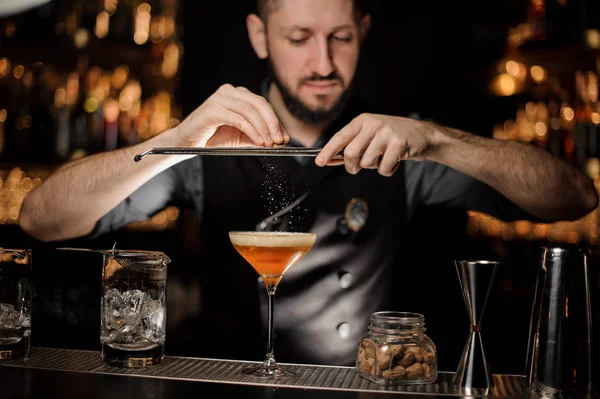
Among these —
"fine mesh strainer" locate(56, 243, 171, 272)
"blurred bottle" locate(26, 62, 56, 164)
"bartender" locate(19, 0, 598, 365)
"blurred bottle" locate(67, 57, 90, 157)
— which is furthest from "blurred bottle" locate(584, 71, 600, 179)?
"blurred bottle" locate(26, 62, 56, 164)

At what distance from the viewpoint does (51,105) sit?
317cm

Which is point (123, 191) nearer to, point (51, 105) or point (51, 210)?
point (51, 210)

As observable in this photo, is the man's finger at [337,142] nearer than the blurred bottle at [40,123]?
Yes

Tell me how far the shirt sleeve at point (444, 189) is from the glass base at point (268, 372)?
1033 millimetres

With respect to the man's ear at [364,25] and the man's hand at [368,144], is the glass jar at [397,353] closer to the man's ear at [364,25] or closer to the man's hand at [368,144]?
the man's hand at [368,144]

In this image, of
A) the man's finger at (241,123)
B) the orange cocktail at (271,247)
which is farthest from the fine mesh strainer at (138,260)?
the man's finger at (241,123)

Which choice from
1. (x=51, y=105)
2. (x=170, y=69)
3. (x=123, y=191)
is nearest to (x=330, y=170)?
(x=123, y=191)

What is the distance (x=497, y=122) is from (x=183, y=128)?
4.19ft

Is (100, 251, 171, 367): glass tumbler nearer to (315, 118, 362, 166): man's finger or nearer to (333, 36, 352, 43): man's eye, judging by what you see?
(315, 118, 362, 166): man's finger

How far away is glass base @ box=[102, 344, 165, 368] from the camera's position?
1622mm

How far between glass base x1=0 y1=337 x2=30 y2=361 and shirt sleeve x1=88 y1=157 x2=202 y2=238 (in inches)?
33.6

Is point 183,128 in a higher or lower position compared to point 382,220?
higher

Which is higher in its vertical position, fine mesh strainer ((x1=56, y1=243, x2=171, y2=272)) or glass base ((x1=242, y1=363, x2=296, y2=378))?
fine mesh strainer ((x1=56, y1=243, x2=171, y2=272))

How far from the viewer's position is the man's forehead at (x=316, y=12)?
2441 mm
